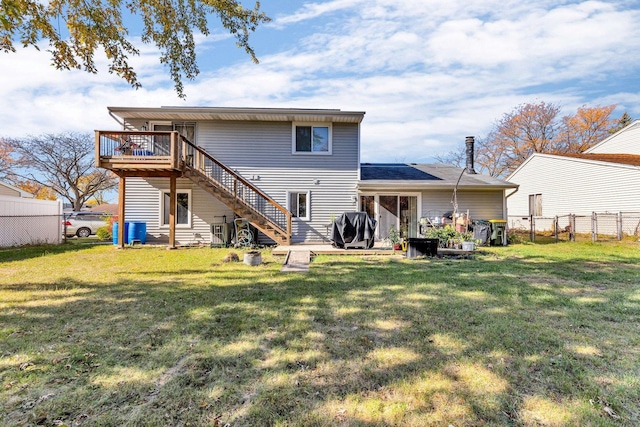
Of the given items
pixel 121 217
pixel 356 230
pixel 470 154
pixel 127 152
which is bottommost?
pixel 356 230

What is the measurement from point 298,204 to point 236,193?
2.50 m

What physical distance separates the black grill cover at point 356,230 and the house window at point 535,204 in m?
14.4

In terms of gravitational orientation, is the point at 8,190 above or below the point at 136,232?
above

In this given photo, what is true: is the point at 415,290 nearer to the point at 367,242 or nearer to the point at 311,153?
the point at 367,242

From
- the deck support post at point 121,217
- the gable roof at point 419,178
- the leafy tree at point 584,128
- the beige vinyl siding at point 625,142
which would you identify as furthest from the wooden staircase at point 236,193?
the leafy tree at point 584,128

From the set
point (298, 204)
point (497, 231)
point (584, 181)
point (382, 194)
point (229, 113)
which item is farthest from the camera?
point (584, 181)

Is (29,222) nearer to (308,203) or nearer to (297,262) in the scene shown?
(308,203)

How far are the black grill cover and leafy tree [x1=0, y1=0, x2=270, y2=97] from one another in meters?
5.49

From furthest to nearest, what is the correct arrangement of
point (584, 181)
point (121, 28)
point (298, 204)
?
1. point (584, 181)
2. point (298, 204)
3. point (121, 28)

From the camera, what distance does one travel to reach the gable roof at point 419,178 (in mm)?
12031

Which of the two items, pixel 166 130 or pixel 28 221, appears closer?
pixel 28 221

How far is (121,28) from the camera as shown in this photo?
6934mm

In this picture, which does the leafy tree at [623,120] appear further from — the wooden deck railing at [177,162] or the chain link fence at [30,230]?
the chain link fence at [30,230]

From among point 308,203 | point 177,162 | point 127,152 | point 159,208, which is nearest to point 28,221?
point 159,208
